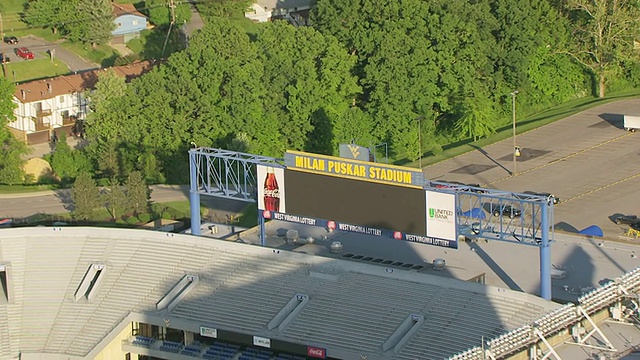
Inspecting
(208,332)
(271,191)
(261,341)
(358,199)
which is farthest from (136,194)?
(261,341)

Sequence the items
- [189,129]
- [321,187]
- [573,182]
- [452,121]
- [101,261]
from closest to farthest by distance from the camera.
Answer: [321,187] < [101,261] < [573,182] < [189,129] < [452,121]

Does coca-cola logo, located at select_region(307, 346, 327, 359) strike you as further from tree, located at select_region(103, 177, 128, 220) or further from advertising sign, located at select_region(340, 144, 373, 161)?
tree, located at select_region(103, 177, 128, 220)

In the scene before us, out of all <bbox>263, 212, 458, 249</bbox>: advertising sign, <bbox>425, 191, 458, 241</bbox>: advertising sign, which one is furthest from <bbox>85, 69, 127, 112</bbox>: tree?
<bbox>425, 191, 458, 241</bbox>: advertising sign

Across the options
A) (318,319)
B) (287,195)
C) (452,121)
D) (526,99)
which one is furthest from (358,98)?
(318,319)

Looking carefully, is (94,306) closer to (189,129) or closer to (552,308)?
(552,308)

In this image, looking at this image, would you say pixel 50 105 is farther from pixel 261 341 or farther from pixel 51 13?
pixel 261 341

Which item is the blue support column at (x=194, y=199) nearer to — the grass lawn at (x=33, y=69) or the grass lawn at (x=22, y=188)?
the grass lawn at (x=22, y=188)

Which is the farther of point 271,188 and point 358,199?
point 271,188
